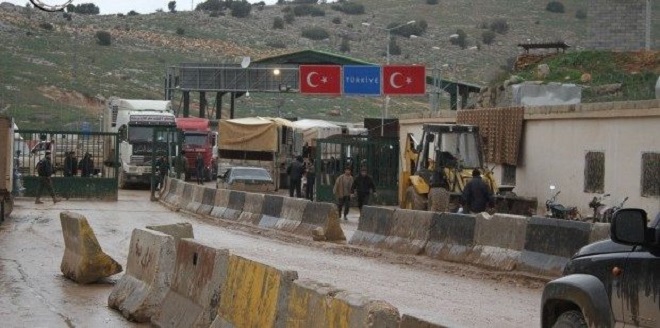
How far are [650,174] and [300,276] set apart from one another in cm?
1341

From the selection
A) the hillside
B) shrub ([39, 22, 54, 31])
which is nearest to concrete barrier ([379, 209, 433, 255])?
the hillside

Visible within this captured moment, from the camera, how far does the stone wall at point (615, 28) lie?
56.7 metres

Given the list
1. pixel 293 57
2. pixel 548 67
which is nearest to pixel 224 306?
pixel 548 67

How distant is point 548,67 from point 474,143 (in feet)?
60.5

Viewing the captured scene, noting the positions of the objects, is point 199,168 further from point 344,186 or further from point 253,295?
point 253,295

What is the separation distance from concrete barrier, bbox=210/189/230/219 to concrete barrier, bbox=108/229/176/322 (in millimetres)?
21275

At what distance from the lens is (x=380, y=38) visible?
522 feet

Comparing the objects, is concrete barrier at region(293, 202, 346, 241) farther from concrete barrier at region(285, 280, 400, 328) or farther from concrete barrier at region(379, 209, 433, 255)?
concrete barrier at region(285, 280, 400, 328)

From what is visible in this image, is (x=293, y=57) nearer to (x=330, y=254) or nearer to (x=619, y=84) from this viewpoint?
(x=619, y=84)

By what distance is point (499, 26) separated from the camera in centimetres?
15988

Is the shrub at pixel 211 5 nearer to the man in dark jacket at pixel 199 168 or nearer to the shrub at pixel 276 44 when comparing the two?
the shrub at pixel 276 44

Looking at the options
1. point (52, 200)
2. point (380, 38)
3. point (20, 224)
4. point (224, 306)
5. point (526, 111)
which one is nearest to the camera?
point (224, 306)

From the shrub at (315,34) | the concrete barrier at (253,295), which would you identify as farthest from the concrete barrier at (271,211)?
the shrub at (315,34)

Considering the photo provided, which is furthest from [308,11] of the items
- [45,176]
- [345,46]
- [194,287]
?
[194,287]
